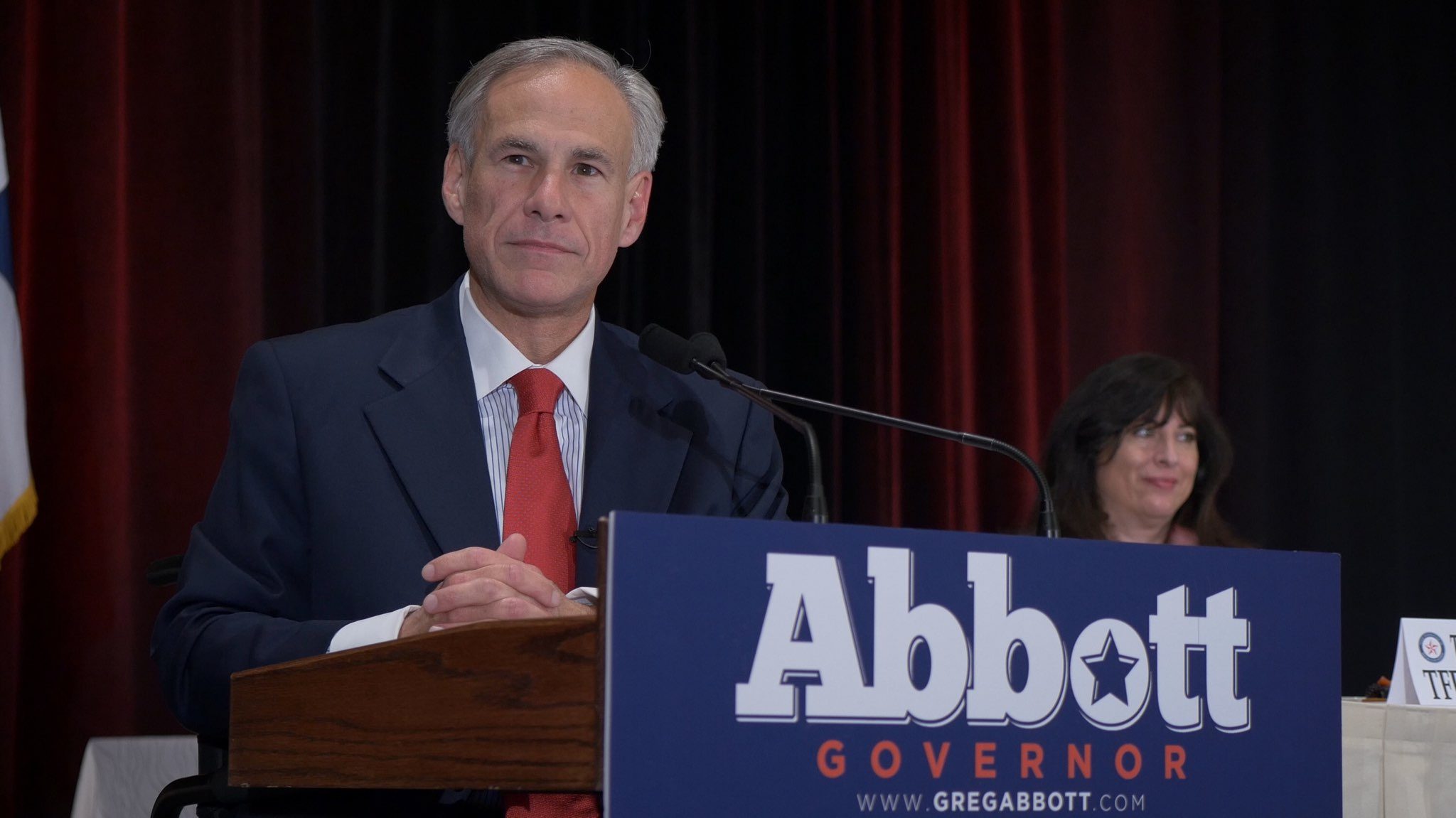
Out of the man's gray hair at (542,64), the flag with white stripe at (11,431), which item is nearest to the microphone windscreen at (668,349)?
the man's gray hair at (542,64)

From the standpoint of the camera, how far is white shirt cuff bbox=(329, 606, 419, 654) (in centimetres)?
129

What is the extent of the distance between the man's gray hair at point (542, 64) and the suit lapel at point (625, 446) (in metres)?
0.33

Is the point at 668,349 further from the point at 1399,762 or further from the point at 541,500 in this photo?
the point at 1399,762

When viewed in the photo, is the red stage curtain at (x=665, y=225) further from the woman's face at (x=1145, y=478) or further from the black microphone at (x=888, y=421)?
the black microphone at (x=888, y=421)

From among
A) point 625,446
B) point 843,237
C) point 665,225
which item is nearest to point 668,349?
point 625,446

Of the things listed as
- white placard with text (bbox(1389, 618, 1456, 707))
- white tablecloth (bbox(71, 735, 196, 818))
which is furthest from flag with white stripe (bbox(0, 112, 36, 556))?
white placard with text (bbox(1389, 618, 1456, 707))

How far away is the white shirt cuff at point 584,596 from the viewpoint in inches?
50.4

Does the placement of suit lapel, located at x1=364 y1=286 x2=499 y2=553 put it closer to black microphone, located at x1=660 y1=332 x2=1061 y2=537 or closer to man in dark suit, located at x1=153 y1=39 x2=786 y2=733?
man in dark suit, located at x1=153 y1=39 x2=786 y2=733

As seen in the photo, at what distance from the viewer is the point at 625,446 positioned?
1.76 meters

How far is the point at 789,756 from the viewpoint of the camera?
3.38 feet

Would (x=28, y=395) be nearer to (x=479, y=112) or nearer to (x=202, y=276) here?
(x=202, y=276)

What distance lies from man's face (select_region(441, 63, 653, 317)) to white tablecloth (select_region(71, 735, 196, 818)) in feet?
4.00

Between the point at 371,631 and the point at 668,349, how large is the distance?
1.47 feet

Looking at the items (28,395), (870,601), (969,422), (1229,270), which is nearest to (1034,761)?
(870,601)
